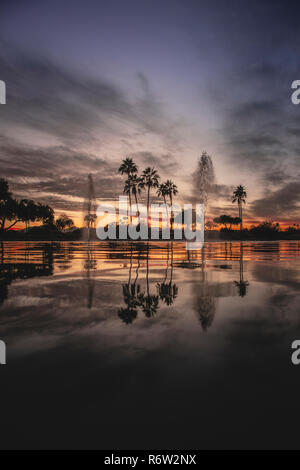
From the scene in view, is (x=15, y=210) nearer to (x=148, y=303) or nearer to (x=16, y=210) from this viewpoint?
(x=16, y=210)

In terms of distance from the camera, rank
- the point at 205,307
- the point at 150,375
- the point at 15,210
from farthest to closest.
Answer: the point at 15,210 < the point at 205,307 < the point at 150,375

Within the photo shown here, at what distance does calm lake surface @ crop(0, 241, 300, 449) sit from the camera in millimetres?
1977

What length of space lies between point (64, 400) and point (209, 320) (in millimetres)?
2974

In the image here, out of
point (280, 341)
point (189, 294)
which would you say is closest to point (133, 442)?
point (280, 341)

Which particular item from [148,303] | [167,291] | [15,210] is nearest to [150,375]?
[148,303]

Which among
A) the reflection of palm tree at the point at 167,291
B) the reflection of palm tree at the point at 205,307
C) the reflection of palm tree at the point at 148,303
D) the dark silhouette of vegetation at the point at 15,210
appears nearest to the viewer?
the reflection of palm tree at the point at 205,307

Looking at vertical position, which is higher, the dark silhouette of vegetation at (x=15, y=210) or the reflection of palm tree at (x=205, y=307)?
the dark silhouette of vegetation at (x=15, y=210)

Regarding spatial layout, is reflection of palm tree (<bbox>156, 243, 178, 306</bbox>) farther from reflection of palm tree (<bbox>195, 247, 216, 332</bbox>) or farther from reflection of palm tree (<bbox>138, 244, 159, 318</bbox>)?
reflection of palm tree (<bbox>195, 247, 216, 332</bbox>)

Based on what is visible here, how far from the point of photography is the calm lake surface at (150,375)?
6.48 feet

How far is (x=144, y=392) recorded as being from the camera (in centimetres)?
246

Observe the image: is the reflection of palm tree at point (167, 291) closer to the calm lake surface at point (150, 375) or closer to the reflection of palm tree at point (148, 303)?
the reflection of palm tree at point (148, 303)

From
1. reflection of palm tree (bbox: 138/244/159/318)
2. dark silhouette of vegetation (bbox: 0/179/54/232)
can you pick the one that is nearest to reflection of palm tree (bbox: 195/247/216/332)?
reflection of palm tree (bbox: 138/244/159/318)

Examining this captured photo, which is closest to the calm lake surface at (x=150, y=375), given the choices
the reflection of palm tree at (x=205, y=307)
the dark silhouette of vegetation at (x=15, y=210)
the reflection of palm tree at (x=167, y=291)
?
the reflection of palm tree at (x=205, y=307)

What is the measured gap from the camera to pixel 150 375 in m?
2.80
